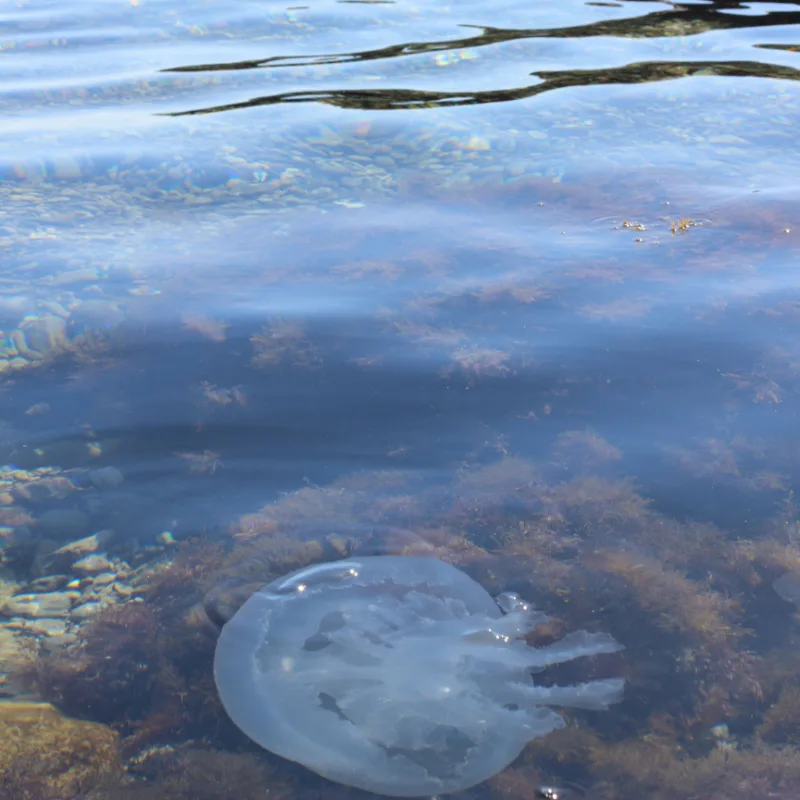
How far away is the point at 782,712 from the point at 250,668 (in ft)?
5.66

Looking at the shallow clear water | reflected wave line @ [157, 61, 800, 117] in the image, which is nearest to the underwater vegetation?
the shallow clear water

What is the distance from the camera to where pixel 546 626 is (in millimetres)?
2963

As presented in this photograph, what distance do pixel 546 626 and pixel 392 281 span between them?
100.0 inches

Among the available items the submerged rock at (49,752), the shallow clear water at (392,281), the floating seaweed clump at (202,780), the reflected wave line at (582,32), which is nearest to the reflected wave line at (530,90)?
the shallow clear water at (392,281)

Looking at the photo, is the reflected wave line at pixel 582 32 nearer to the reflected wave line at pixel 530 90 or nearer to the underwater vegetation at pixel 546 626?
the reflected wave line at pixel 530 90

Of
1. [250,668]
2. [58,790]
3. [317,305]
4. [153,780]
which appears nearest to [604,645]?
[250,668]

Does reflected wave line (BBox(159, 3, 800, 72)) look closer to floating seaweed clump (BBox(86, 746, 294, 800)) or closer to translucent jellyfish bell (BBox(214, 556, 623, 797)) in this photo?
translucent jellyfish bell (BBox(214, 556, 623, 797))

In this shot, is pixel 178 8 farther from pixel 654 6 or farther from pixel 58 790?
pixel 58 790

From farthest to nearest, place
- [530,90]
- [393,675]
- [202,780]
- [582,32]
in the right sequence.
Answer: [582,32] < [530,90] < [393,675] < [202,780]

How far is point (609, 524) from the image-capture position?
3.35 metres

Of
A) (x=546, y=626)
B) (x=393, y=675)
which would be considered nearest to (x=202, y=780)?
(x=393, y=675)

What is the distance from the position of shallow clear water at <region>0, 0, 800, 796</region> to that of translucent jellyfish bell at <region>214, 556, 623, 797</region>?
0.62 m

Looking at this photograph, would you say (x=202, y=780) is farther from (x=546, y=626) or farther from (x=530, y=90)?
(x=530, y=90)

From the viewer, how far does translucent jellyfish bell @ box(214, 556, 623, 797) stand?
2.47 m
